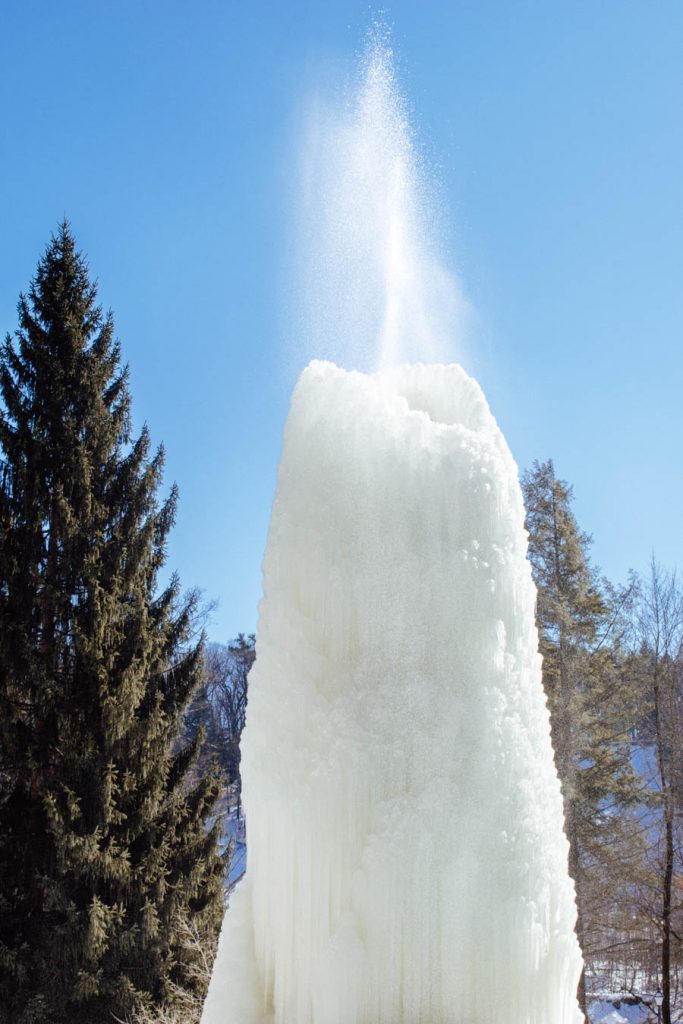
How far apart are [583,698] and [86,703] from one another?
28.2 ft

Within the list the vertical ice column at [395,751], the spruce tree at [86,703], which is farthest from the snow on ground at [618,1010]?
the vertical ice column at [395,751]

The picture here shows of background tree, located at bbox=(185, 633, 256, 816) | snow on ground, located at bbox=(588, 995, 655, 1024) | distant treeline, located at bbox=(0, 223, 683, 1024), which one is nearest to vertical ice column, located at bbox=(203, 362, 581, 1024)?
distant treeline, located at bbox=(0, 223, 683, 1024)

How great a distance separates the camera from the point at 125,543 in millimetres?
12164

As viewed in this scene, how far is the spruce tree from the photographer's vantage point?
34.1 feet

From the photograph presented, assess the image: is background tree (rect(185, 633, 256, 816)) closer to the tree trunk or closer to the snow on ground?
the snow on ground

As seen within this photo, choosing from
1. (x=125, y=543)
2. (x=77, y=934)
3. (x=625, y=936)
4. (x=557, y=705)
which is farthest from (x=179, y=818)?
(x=625, y=936)

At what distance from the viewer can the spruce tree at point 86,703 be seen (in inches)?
409

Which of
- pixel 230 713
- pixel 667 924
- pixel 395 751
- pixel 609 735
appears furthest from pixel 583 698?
pixel 230 713

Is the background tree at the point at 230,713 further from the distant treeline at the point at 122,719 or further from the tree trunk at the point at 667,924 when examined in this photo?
the tree trunk at the point at 667,924

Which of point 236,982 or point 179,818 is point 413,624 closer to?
point 236,982

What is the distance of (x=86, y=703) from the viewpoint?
37.1 ft

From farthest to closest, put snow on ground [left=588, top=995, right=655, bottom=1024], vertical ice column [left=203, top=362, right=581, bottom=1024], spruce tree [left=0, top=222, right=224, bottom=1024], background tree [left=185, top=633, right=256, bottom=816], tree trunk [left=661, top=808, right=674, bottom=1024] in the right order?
background tree [left=185, top=633, right=256, bottom=816] < snow on ground [left=588, top=995, right=655, bottom=1024] < tree trunk [left=661, top=808, right=674, bottom=1024] < spruce tree [left=0, top=222, right=224, bottom=1024] < vertical ice column [left=203, top=362, right=581, bottom=1024]

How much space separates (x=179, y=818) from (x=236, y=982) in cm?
1013

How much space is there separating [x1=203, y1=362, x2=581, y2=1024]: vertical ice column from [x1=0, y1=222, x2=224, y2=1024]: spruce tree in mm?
9369
